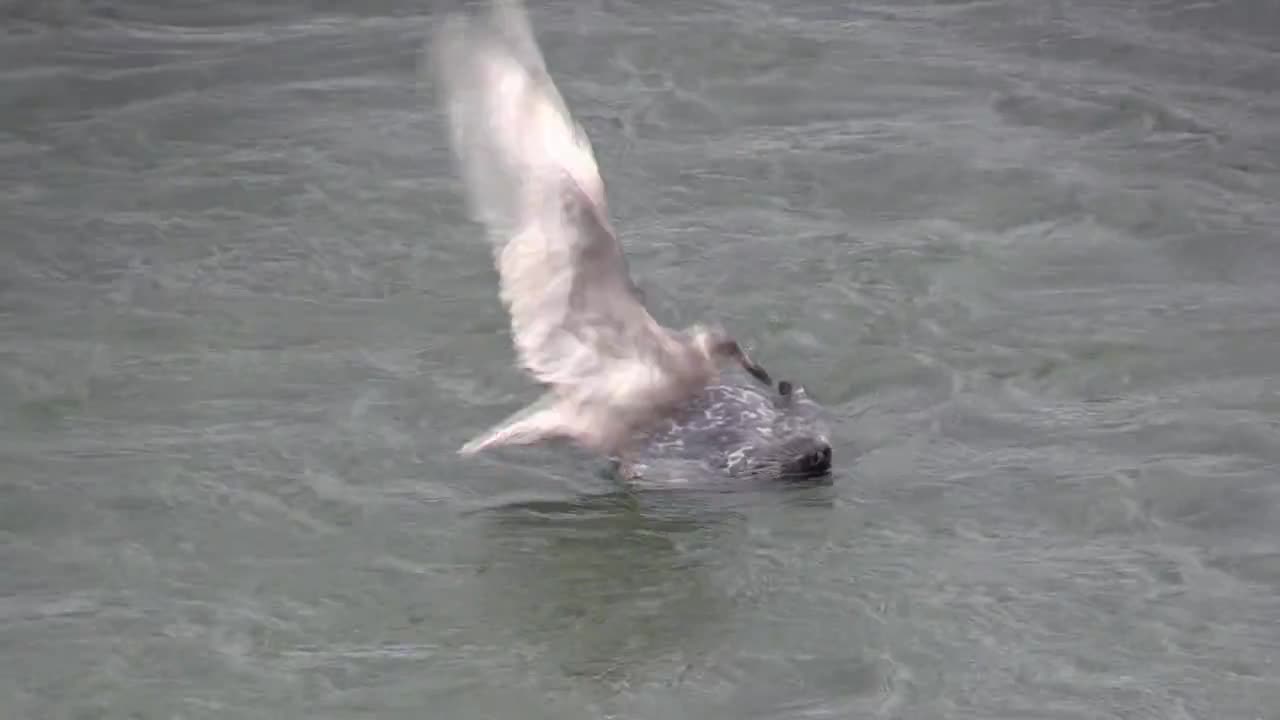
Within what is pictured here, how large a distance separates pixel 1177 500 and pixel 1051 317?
56.3 inches

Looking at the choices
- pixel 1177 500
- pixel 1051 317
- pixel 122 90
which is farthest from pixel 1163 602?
pixel 122 90

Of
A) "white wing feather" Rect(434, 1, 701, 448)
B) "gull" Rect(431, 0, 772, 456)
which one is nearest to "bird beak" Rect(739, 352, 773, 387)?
"gull" Rect(431, 0, 772, 456)

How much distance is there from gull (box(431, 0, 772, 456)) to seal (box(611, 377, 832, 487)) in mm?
62

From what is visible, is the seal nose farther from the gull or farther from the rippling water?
the gull

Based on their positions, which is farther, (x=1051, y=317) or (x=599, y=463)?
(x=1051, y=317)

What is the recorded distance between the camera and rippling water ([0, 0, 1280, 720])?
7539 mm

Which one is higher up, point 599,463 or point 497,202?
point 497,202

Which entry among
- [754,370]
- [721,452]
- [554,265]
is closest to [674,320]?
[754,370]

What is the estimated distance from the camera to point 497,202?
8.26 meters

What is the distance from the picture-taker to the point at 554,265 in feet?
26.7

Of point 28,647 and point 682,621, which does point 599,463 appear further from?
point 28,647

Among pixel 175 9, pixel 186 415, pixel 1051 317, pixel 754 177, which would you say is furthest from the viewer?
pixel 175 9

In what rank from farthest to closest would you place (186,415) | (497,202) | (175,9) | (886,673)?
(175,9) < (186,415) < (497,202) < (886,673)

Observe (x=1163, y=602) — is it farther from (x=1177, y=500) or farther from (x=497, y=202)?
(x=497, y=202)
